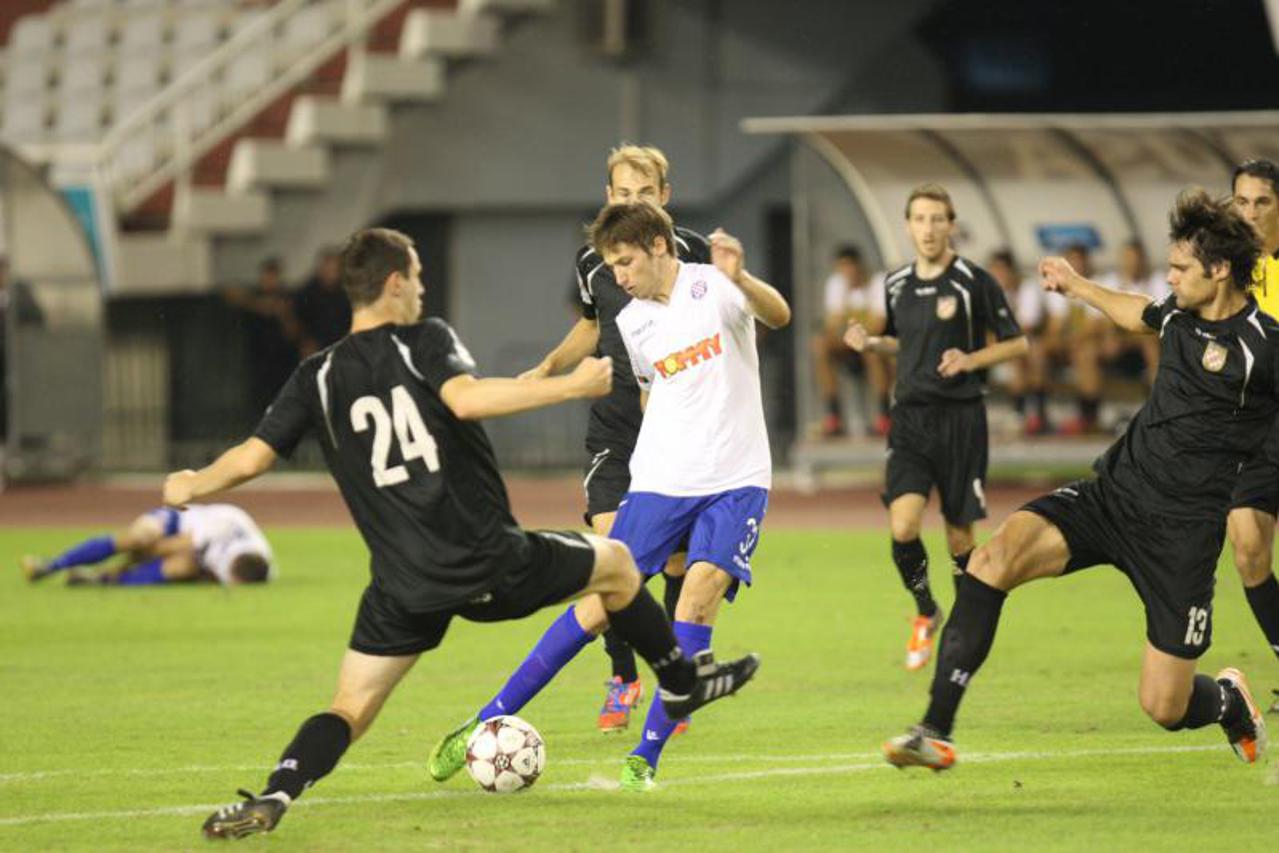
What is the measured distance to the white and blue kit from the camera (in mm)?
8531

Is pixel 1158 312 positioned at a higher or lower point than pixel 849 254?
higher

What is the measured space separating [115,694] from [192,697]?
42cm

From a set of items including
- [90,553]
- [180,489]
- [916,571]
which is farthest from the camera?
[90,553]

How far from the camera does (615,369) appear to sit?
9.91 m

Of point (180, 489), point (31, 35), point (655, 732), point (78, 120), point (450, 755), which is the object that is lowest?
point (450, 755)

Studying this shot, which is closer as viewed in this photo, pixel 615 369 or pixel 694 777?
pixel 694 777

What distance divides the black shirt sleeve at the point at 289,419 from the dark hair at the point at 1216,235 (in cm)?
292

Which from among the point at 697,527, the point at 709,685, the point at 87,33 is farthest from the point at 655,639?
the point at 87,33

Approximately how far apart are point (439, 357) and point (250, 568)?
9615mm

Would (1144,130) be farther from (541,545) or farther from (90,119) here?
(541,545)

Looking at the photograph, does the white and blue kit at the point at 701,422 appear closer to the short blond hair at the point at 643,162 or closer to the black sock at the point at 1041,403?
the short blond hair at the point at 643,162

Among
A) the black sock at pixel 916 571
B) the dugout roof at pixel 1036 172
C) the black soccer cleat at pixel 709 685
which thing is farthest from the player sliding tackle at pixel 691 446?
the dugout roof at pixel 1036 172

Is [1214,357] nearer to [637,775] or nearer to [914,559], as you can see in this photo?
[637,775]

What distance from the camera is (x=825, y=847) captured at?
7.09 m
